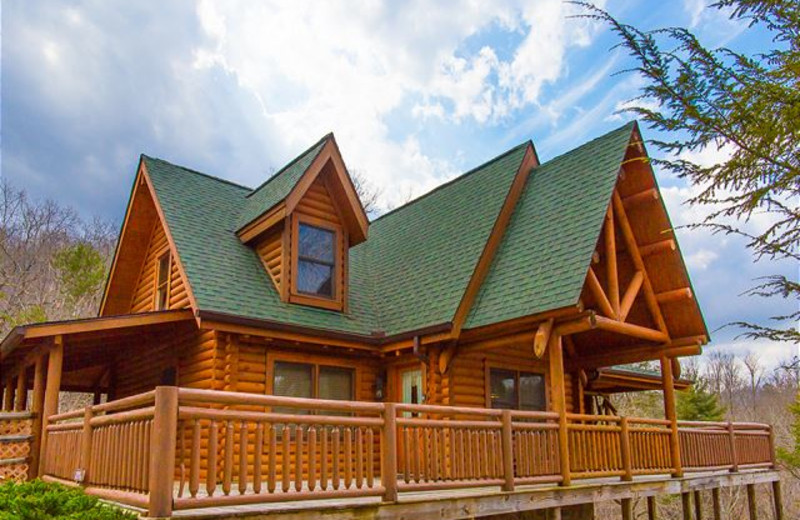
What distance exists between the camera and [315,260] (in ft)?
42.7

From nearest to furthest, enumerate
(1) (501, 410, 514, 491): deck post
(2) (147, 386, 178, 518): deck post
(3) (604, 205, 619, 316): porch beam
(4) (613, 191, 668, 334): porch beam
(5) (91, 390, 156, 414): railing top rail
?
(2) (147, 386, 178, 518): deck post < (5) (91, 390, 156, 414): railing top rail < (1) (501, 410, 514, 491): deck post < (3) (604, 205, 619, 316): porch beam < (4) (613, 191, 668, 334): porch beam

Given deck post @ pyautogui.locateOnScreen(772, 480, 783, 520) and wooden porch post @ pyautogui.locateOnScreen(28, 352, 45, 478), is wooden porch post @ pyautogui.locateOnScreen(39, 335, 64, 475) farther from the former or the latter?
deck post @ pyautogui.locateOnScreen(772, 480, 783, 520)

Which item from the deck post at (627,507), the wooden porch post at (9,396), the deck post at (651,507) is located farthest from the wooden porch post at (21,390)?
the deck post at (651,507)

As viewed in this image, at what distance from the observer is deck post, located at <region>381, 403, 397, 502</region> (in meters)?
7.48

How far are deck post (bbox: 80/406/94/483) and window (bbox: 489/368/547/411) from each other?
7.14m

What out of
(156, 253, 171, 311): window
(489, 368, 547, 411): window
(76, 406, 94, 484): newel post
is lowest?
(76, 406, 94, 484): newel post

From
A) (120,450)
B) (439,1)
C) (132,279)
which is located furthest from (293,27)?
(120,450)

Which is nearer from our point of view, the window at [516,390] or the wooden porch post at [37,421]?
the wooden porch post at [37,421]

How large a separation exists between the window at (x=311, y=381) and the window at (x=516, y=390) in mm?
2785

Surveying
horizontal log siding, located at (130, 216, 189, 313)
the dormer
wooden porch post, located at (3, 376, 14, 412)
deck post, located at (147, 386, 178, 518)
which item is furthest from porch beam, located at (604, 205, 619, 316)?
wooden porch post, located at (3, 376, 14, 412)

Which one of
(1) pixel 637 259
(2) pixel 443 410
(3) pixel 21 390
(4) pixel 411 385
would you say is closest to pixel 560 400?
(2) pixel 443 410

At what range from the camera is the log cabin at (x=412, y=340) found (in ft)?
28.3

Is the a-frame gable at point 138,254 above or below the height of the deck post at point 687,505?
above

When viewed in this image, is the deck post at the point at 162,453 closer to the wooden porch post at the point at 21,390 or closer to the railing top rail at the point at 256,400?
the railing top rail at the point at 256,400
